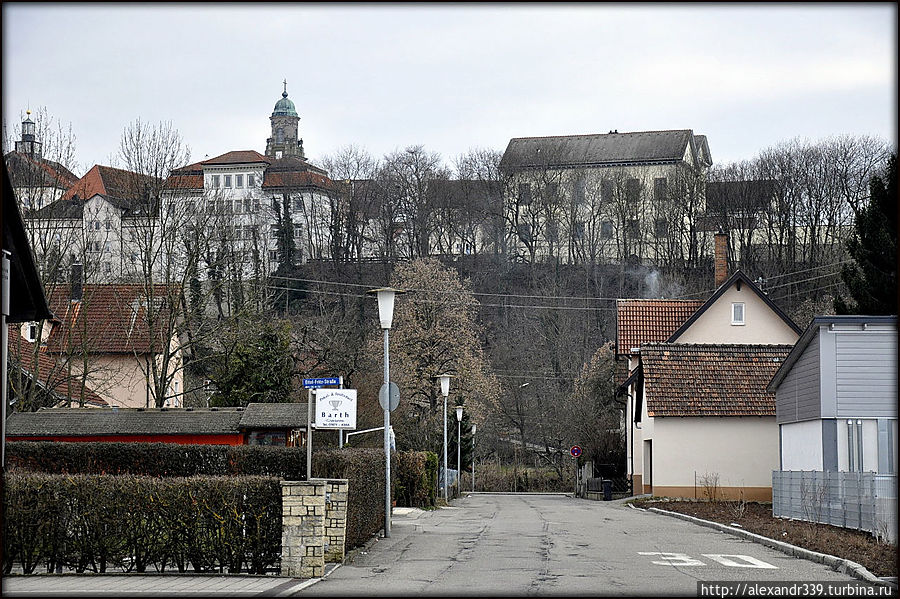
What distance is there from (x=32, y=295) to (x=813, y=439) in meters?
19.1

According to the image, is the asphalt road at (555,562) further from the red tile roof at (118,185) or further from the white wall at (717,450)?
the red tile roof at (118,185)

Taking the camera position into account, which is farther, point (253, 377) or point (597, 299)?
point (597, 299)

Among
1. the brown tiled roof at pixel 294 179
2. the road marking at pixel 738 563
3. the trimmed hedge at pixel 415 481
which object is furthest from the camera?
the brown tiled roof at pixel 294 179

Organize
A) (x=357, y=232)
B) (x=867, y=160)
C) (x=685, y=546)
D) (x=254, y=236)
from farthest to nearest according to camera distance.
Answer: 1. (x=357, y=232)
2. (x=254, y=236)
3. (x=867, y=160)
4. (x=685, y=546)

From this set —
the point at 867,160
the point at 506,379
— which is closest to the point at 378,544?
the point at 506,379

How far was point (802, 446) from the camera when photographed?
1097 inches

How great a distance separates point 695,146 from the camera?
109 meters

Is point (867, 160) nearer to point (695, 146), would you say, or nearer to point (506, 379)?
point (506, 379)

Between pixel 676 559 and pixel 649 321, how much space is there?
36194 millimetres

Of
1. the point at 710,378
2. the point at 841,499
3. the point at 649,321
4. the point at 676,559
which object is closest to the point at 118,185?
the point at 710,378

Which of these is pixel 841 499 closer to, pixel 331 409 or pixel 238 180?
pixel 331 409

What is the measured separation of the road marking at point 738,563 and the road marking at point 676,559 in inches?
14.5

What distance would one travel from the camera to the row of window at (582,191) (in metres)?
87.8

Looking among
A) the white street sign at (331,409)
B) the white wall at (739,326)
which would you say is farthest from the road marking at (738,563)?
the white wall at (739,326)
